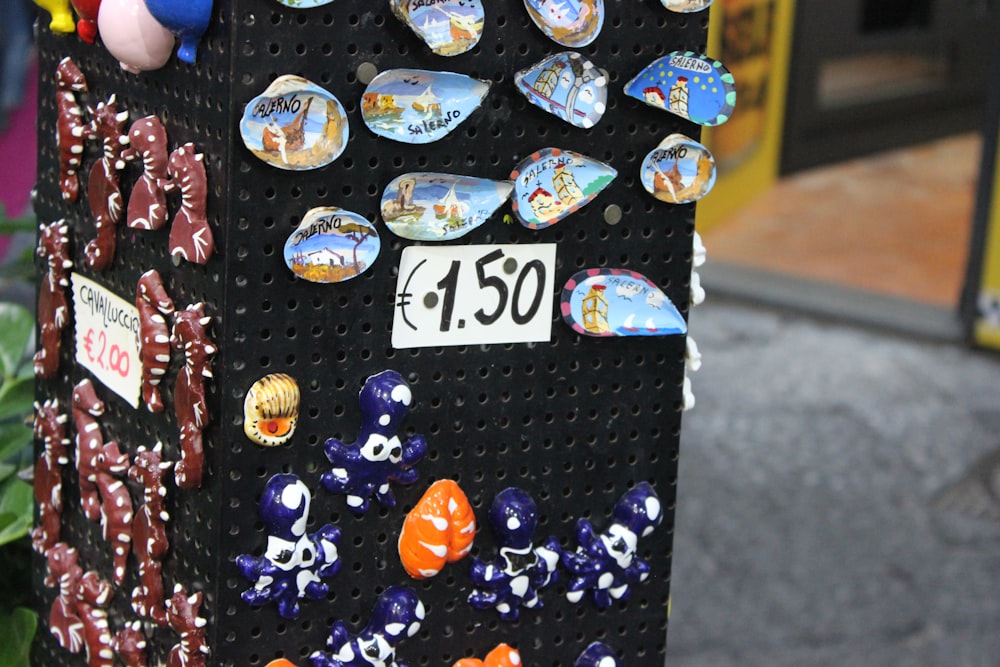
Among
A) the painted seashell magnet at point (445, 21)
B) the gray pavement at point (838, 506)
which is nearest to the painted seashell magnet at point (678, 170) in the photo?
the painted seashell magnet at point (445, 21)

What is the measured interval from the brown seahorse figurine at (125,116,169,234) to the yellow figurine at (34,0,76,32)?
0.62ft

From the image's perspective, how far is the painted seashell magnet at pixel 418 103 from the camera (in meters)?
1.20

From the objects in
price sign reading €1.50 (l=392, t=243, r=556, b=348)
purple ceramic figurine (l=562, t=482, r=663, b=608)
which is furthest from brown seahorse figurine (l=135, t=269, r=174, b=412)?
purple ceramic figurine (l=562, t=482, r=663, b=608)

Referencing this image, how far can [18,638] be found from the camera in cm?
158

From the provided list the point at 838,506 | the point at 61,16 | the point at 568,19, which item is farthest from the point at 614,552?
the point at 838,506

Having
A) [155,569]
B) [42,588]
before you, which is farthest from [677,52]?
[42,588]

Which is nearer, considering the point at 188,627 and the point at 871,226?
the point at 188,627

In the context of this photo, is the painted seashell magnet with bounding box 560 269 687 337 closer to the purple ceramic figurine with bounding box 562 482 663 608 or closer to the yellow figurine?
the purple ceramic figurine with bounding box 562 482 663 608

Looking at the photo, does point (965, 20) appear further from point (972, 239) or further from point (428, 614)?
point (428, 614)

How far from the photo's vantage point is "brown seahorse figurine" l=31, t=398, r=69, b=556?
59.8 inches

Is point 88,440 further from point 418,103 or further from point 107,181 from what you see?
point 418,103

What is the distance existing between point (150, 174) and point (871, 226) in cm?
550

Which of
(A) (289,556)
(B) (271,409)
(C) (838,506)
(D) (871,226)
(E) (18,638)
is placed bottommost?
(C) (838,506)

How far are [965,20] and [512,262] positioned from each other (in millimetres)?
7124
